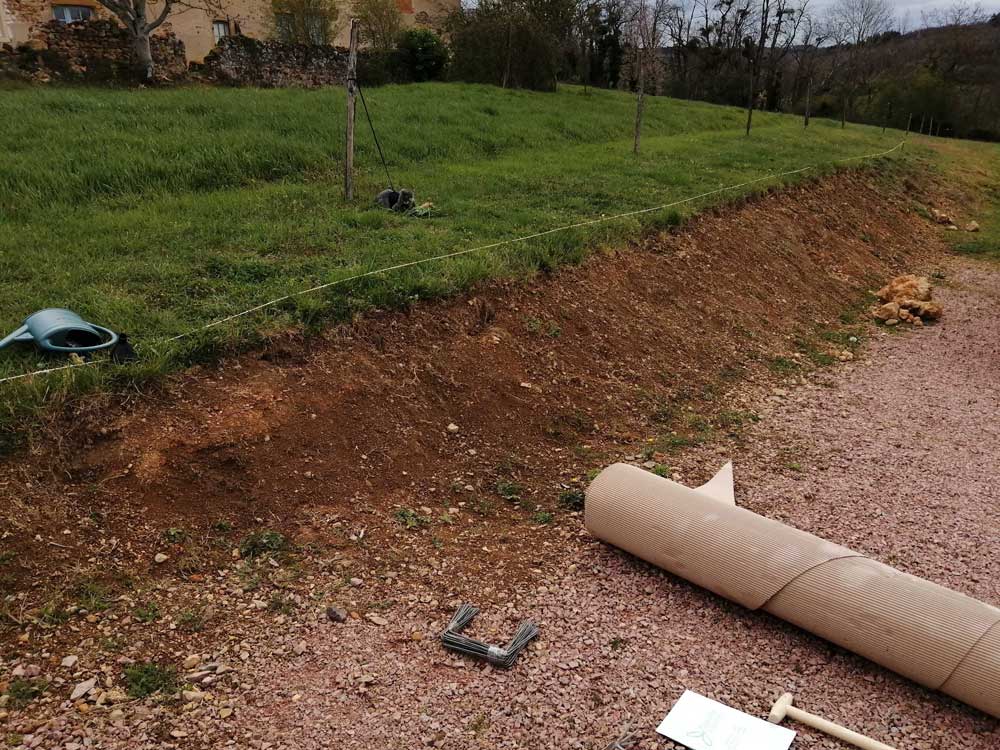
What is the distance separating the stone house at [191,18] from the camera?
20125mm

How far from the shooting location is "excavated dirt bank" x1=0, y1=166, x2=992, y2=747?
10.9ft

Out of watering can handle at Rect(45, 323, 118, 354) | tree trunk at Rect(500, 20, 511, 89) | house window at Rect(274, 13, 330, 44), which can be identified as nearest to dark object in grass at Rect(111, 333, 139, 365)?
watering can handle at Rect(45, 323, 118, 354)

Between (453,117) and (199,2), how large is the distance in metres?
18.0

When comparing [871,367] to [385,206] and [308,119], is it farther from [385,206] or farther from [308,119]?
[308,119]

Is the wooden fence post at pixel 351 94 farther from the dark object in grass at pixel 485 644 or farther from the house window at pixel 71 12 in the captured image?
the house window at pixel 71 12

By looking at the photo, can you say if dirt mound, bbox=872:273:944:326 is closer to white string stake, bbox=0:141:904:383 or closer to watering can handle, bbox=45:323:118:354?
white string stake, bbox=0:141:904:383

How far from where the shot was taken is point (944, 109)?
116ft

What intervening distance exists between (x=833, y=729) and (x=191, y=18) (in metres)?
30.2

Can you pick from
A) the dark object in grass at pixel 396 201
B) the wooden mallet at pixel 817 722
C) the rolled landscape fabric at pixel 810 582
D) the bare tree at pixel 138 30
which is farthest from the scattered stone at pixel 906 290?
the bare tree at pixel 138 30

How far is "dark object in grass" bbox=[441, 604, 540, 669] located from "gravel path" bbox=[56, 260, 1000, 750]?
0.05 m

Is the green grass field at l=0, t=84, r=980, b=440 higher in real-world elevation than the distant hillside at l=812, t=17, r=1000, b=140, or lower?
lower

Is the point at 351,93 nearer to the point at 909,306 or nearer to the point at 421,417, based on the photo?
the point at 421,417

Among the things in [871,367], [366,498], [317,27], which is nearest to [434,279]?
[366,498]

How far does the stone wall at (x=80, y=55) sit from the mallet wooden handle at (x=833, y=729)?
1771cm
